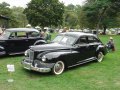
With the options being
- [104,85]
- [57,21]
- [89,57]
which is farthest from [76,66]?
[57,21]

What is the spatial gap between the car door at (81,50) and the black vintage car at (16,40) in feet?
13.0

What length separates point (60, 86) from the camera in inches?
299

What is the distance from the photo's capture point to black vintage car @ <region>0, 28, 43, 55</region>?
489 inches

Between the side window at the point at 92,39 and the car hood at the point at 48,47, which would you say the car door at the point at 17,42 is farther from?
the side window at the point at 92,39

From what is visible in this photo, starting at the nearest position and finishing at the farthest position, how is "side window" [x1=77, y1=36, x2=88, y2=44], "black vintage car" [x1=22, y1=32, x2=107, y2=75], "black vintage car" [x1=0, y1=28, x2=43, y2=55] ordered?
1. "black vintage car" [x1=22, y1=32, x2=107, y2=75]
2. "side window" [x1=77, y1=36, x2=88, y2=44]
3. "black vintage car" [x1=0, y1=28, x2=43, y2=55]

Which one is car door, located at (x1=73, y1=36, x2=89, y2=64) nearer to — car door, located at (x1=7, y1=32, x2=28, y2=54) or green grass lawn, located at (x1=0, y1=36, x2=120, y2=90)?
green grass lawn, located at (x1=0, y1=36, x2=120, y2=90)

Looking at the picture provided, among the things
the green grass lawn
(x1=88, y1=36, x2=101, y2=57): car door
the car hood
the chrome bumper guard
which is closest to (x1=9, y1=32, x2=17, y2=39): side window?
the green grass lawn

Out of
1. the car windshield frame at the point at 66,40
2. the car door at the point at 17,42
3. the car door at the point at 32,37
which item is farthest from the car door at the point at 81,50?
the car door at the point at 17,42

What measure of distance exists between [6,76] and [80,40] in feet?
12.5

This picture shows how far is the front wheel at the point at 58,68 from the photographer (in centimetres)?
893

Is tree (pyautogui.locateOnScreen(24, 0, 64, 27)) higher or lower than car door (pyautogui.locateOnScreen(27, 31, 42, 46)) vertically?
higher

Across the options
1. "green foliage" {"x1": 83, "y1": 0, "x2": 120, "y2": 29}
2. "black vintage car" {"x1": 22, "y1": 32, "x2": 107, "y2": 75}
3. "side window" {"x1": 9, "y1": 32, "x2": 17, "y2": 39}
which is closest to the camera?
"black vintage car" {"x1": 22, "y1": 32, "x2": 107, "y2": 75}

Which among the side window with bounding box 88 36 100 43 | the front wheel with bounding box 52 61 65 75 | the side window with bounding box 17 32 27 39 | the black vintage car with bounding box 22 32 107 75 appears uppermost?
the side window with bounding box 17 32 27 39

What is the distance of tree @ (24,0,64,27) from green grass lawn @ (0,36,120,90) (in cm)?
3039
